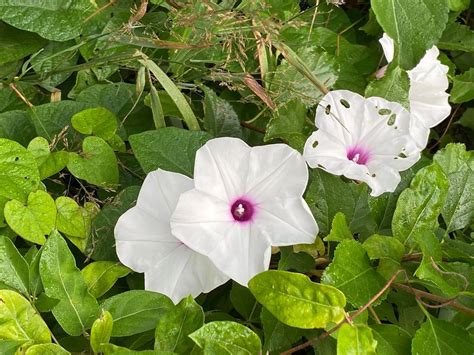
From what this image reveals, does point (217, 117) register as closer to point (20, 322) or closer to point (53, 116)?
point (53, 116)

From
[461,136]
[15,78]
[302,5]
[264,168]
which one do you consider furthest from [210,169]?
[461,136]

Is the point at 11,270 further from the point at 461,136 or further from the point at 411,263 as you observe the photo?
the point at 461,136

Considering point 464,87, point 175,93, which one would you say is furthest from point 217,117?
point 464,87

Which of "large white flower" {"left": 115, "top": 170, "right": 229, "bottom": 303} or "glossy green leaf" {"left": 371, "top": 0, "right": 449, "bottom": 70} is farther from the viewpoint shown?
"glossy green leaf" {"left": 371, "top": 0, "right": 449, "bottom": 70}

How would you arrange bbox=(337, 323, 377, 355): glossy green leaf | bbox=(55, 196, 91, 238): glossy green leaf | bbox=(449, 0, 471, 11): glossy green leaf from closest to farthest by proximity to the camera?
1. bbox=(337, 323, 377, 355): glossy green leaf
2. bbox=(55, 196, 91, 238): glossy green leaf
3. bbox=(449, 0, 471, 11): glossy green leaf

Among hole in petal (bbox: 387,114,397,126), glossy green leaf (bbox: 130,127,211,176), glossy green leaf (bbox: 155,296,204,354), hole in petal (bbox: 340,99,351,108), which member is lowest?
glossy green leaf (bbox: 155,296,204,354)

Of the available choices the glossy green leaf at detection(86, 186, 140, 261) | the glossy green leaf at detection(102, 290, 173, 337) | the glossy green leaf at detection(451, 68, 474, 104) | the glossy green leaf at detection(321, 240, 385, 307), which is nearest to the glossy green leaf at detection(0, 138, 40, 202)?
the glossy green leaf at detection(86, 186, 140, 261)

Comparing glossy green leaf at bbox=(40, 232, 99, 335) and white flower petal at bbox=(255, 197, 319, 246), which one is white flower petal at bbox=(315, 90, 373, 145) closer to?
white flower petal at bbox=(255, 197, 319, 246)
